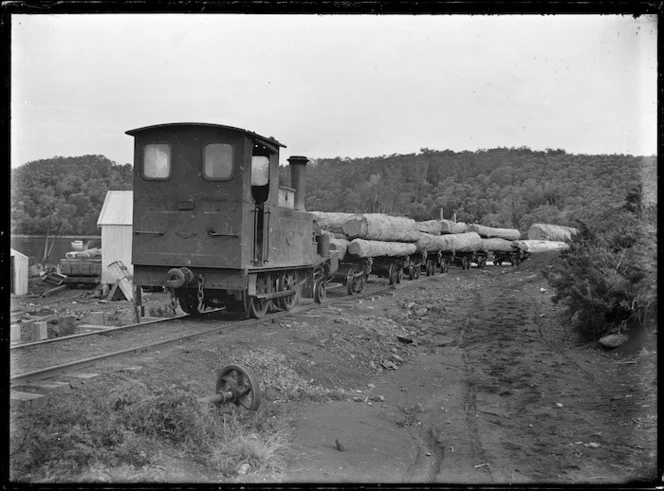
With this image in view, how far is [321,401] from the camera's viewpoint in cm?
637

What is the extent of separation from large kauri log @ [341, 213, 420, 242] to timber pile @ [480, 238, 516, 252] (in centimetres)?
1321

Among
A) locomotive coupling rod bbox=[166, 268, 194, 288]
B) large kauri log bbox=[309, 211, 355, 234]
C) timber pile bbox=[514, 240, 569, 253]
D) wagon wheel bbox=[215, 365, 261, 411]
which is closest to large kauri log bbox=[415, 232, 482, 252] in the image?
timber pile bbox=[514, 240, 569, 253]

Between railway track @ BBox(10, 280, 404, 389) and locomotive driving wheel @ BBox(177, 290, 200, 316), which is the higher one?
locomotive driving wheel @ BBox(177, 290, 200, 316)

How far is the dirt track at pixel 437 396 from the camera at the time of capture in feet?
15.2

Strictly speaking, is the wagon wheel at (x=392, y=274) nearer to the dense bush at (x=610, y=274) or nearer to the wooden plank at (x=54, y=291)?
the dense bush at (x=610, y=274)

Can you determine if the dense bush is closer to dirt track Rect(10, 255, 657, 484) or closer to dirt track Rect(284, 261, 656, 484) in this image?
dirt track Rect(10, 255, 657, 484)

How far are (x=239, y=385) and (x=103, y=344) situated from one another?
3.47 metres

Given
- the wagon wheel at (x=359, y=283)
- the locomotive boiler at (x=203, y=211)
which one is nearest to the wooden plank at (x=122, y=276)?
the wagon wheel at (x=359, y=283)

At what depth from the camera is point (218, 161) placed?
9.20 meters

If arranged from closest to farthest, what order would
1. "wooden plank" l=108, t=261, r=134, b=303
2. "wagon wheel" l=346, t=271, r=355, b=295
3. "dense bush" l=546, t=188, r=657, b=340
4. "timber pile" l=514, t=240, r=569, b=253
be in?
1. "dense bush" l=546, t=188, r=657, b=340
2. "wagon wheel" l=346, t=271, r=355, b=295
3. "wooden plank" l=108, t=261, r=134, b=303
4. "timber pile" l=514, t=240, r=569, b=253

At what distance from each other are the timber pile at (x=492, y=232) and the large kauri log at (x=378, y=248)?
12.9 meters

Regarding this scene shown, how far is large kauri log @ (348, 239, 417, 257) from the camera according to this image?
16.9 meters

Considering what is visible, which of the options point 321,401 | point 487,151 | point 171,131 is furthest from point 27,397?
point 487,151
